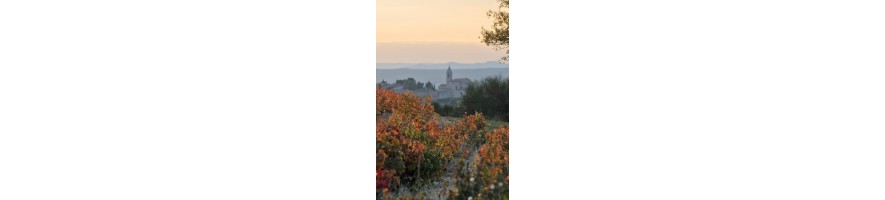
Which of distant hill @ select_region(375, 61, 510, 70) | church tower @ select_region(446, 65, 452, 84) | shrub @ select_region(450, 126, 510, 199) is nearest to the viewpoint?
shrub @ select_region(450, 126, 510, 199)

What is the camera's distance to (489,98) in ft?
18.1

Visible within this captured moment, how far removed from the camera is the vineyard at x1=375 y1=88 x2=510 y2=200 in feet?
17.9

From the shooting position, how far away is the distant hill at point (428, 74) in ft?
18.4

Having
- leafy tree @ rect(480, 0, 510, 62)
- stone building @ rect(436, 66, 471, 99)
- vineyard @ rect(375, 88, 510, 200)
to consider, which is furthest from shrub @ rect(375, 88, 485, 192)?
leafy tree @ rect(480, 0, 510, 62)

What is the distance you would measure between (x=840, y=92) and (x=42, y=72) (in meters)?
4.84

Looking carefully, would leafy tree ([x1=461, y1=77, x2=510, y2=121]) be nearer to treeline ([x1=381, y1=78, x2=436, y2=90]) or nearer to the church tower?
the church tower

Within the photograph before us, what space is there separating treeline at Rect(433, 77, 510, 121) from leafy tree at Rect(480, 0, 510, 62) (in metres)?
0.17

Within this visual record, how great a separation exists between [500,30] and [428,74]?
551 millimetres

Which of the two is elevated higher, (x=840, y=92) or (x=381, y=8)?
(x=381, y=8)

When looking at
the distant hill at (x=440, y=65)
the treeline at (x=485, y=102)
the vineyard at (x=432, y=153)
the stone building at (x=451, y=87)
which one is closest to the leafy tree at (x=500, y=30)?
the distant hill at (x=440, y=65)

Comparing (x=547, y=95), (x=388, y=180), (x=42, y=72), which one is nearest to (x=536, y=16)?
(x=547, y=95)

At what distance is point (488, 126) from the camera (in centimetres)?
549

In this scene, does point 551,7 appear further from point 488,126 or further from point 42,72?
point 42,72

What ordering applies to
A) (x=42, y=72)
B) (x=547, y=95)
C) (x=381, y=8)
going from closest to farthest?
(x=547, y=95)
(x=381, y=8)
(x=42, y=72)
